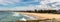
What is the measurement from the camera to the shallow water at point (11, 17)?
841mm

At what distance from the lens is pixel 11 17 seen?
863 millimetres

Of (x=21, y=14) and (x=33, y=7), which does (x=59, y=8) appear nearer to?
(x=33, y=7)

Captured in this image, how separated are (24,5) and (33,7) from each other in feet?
0.29

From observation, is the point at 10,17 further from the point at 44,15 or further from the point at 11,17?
the point at 44,15

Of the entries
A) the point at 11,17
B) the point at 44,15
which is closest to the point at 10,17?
the point at 11,17

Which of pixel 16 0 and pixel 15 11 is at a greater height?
pixel 16 0

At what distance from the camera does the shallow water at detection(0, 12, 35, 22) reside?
0.84 m

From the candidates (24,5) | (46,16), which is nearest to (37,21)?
(46,16)

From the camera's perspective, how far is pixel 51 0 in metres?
0.90

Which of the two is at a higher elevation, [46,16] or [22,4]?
[22,4]

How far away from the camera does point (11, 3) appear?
0.90 metres

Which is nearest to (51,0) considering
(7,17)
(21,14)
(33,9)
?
(33,9)

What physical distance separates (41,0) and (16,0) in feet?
0.80

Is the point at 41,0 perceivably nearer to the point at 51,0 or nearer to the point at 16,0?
the point at 51,0
